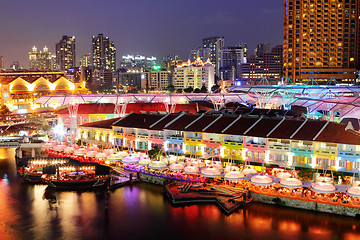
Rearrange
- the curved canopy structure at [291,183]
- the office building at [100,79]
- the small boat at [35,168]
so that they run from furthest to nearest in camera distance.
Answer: the office building at [100,79] → the small boat at [35,168] → the curved canopy structure at [291,183]

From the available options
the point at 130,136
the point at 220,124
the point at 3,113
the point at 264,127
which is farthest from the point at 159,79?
the point at 264,127

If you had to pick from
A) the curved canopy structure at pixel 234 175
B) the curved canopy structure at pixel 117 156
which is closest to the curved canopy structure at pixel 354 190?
the curved canopy structure at pixel 234 175

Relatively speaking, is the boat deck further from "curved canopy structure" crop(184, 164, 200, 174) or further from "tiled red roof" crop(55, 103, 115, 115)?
"tiled red roof" crop(55, 103, 115, 115)

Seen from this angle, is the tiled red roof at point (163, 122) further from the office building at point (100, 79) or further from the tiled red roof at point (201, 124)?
the office building at point (100, 79)

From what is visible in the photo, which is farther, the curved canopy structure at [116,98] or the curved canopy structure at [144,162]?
the curved canopy structure at [116,98]

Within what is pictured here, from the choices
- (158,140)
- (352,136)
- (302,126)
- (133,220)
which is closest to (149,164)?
(158,140)

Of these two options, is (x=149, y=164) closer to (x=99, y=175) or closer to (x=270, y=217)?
(x=99, y=175)

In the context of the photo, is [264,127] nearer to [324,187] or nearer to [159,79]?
[324,187]
